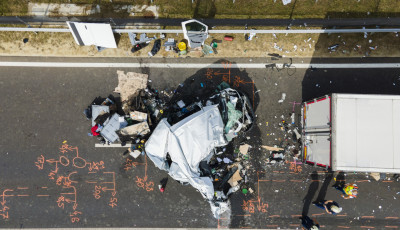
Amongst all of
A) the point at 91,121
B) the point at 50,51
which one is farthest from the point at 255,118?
the point at 50,51

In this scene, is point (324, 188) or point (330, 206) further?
point (324, 188)

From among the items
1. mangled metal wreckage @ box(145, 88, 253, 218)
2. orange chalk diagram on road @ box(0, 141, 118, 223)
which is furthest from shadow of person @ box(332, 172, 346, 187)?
orange chalk diagram on road @ box(0, 141, 118, 223)

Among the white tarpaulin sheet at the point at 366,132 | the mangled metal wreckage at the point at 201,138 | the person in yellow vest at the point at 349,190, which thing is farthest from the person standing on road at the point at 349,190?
the mangled metal wreckage at the point at 201,138

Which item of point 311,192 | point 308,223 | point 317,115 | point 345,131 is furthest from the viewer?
point 311,192

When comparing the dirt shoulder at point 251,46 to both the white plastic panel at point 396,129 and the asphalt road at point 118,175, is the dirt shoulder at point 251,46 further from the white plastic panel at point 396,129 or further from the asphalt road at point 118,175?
the white plastic panel at point 396,129

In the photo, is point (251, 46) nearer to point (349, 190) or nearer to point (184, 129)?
point (184, 129)

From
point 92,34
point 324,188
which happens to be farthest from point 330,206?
point 92,34

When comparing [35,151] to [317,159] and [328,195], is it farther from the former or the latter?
[328,195]
